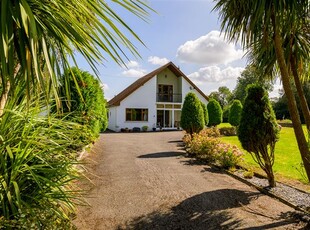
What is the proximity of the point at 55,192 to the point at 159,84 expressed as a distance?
1128 inches

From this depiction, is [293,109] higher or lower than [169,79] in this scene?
lower

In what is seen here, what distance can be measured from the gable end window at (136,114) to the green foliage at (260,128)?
22.4 m

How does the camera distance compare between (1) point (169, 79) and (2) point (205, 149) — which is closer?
(2) point (205, 149)

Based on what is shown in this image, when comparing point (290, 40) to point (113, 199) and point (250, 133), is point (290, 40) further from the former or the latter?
point (113, 199)

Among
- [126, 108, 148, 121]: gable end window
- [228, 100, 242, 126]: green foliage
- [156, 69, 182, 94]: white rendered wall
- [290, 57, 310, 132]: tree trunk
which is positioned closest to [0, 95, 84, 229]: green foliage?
[290, 57, 310, 132]: tree trunk

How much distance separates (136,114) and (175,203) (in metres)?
23.9

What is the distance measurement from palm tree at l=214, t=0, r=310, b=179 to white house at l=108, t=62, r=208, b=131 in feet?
76.1

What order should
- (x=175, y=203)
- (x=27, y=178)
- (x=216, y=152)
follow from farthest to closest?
1. (x=216, y=152)
2. (x=175, y=203)
3. (x=27, y=178)

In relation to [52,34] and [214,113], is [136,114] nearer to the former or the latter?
[214,113]

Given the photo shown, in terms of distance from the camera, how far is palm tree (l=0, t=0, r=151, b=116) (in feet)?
4.91

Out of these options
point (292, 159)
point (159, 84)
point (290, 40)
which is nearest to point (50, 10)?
point (290, 40)

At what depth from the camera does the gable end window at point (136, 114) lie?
28.9 m

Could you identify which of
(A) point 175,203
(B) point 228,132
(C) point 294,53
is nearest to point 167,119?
(B) point 228,132

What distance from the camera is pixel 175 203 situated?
5.58 meters
